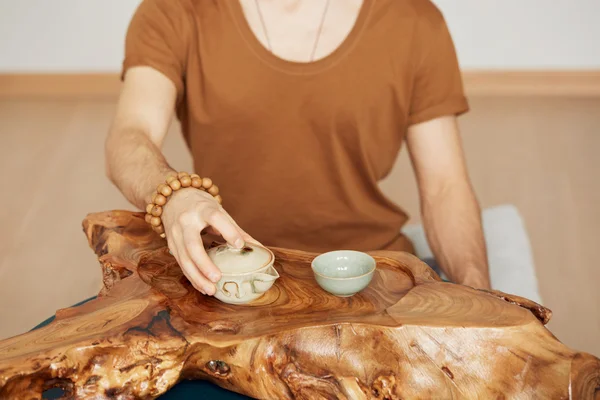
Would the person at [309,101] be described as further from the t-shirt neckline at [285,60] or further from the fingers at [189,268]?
the fingers at [189,268]

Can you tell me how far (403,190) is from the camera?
123 inches

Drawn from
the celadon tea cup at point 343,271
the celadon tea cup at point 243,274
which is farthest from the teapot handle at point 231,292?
the celadon tea cup at point 343,271

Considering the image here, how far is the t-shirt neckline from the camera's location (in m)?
1.41

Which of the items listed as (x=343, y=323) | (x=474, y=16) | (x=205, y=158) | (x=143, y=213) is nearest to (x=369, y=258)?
(x=343, y=323)

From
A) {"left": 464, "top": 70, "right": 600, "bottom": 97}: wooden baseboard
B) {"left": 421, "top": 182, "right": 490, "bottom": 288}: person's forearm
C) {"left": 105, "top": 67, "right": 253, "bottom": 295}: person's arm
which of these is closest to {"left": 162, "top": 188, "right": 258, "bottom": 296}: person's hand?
{"left": 105, "top": 67, "right": 253, "bottom": 295}: person's arm

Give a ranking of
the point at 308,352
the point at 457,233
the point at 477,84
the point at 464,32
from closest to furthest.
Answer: the point at 308,352 → the point at 457,233 → the point at 464,32 → the point at 477,84

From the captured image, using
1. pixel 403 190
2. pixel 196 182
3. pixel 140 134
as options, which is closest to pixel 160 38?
pixel 140 134

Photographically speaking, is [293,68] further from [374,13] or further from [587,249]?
[587,249]

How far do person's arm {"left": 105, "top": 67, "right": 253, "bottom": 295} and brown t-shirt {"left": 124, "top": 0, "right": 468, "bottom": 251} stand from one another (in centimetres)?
5

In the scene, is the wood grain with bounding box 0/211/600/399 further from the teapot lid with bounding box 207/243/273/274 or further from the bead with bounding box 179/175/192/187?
the bead with bounding box 179/175/192/187

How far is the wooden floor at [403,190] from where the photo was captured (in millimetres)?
2434

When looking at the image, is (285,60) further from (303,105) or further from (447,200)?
(447,200)

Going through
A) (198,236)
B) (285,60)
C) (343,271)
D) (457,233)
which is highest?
(285,60)

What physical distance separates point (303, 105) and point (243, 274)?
1.88 feet
